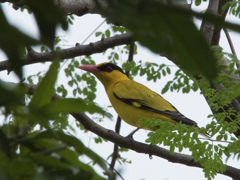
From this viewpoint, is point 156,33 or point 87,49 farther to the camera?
point 87,49

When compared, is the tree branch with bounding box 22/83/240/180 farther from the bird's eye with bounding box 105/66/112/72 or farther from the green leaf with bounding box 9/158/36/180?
the green leaf with bounding box 9/158/36/180

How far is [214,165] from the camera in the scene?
1853mm

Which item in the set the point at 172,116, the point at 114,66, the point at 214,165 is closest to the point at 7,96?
the point at 214,165

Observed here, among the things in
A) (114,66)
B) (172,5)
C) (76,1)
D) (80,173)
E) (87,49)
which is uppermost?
(114,66)

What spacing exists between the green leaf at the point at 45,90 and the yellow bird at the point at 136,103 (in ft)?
10.1

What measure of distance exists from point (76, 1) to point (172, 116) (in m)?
1.82

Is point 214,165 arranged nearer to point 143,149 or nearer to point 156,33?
point 143,149

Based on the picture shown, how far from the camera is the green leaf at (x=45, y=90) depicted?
0.46 m

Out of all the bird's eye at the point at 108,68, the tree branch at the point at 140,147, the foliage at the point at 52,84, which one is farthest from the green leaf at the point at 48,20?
the bird's eye at the point at 108,68

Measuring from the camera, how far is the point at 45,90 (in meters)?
0.49

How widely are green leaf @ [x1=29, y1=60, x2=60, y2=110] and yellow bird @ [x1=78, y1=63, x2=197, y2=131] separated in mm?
3066

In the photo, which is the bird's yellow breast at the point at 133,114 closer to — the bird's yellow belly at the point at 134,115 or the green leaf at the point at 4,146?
the bird's yellow belly at the point at 134,115

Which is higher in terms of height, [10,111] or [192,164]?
[192,164]

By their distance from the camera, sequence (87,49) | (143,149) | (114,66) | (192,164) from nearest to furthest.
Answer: (87,49), (192,164), (143,149), (114,66)
